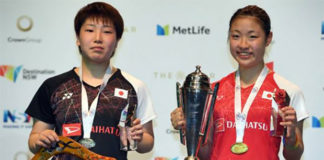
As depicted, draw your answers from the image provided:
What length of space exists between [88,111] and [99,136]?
144mm

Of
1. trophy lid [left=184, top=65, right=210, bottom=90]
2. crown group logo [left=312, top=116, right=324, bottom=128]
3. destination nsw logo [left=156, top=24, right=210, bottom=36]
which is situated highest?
destination nsw logo [left=156, top=24, right=210, bottom=36]

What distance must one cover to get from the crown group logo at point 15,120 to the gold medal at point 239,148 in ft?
6.75

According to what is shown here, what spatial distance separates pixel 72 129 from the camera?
2.63 meters

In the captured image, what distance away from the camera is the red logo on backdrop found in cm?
261

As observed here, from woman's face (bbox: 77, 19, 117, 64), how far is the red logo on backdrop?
1.17 ft

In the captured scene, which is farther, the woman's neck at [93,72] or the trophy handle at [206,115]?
the woman's neck at [93,72]

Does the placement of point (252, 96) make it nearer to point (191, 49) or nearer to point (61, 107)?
point (61, 107)

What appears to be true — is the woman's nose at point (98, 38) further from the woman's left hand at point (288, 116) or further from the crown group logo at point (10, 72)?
the crown group logo at point (10, 72)

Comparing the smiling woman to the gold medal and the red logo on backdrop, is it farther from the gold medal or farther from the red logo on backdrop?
the red logo on backdrop

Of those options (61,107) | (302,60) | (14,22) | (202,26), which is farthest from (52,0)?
(302,60)

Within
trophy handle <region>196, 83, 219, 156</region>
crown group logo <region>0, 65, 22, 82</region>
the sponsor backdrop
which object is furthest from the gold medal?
crown group logo <region>0, 65, 22, 82</region>

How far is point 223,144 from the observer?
2.67 m

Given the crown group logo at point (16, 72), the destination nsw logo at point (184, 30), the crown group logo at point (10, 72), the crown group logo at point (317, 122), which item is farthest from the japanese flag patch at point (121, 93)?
the crown group logo at point (317, 122)

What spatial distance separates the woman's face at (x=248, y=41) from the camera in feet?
8.86
